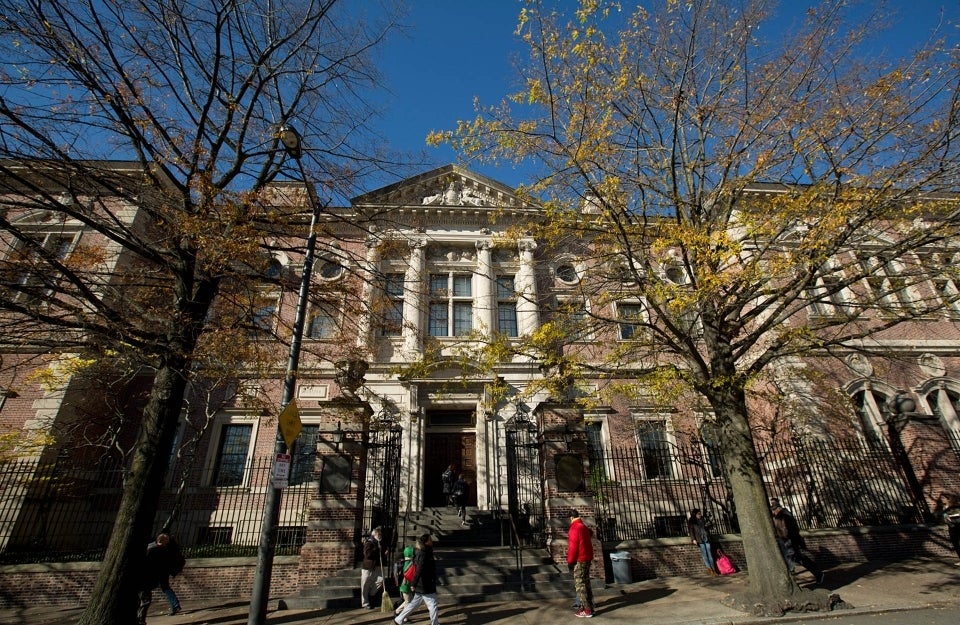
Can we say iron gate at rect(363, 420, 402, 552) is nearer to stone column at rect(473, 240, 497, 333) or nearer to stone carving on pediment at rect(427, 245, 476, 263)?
stone column at rect(473, 240, 497, 333)

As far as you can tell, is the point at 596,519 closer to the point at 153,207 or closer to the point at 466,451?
the point at 466,451

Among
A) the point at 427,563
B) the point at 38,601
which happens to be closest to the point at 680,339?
the point at 427,563

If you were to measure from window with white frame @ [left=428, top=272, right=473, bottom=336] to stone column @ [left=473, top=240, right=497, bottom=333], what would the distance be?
45 centimetres

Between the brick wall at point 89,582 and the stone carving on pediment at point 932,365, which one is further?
the stone carving on pediment at point 932,365

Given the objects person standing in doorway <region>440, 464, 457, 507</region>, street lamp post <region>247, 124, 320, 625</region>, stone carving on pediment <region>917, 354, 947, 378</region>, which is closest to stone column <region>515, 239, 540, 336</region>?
person standing in doorway <region>440, 464, 457, 507</region>

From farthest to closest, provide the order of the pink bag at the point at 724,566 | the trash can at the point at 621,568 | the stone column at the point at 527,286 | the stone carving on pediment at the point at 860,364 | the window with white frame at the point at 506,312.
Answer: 1. the window with white frame at the point at 506,312
2. the stone column at the point at 527,286
3. the stone carving on pediment at the point at 860,364
4. the pink bag at the point at 724,566
5. the trash can at the point at 621,568

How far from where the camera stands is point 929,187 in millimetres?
8328

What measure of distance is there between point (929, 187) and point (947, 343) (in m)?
13.4

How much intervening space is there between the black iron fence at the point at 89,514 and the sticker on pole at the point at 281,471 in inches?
211

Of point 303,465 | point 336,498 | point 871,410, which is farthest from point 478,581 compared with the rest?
point 871,410

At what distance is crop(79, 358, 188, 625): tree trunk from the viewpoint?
6551 mm

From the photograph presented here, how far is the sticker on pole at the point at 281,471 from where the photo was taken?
640 centimetres

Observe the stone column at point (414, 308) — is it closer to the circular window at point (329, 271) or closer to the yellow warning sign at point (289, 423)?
the circular window at point (329, 271)

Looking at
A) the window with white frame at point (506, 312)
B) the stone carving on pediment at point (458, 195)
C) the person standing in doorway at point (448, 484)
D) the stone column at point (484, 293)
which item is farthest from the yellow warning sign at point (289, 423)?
the stone carving on pediment at point (458, 195)
